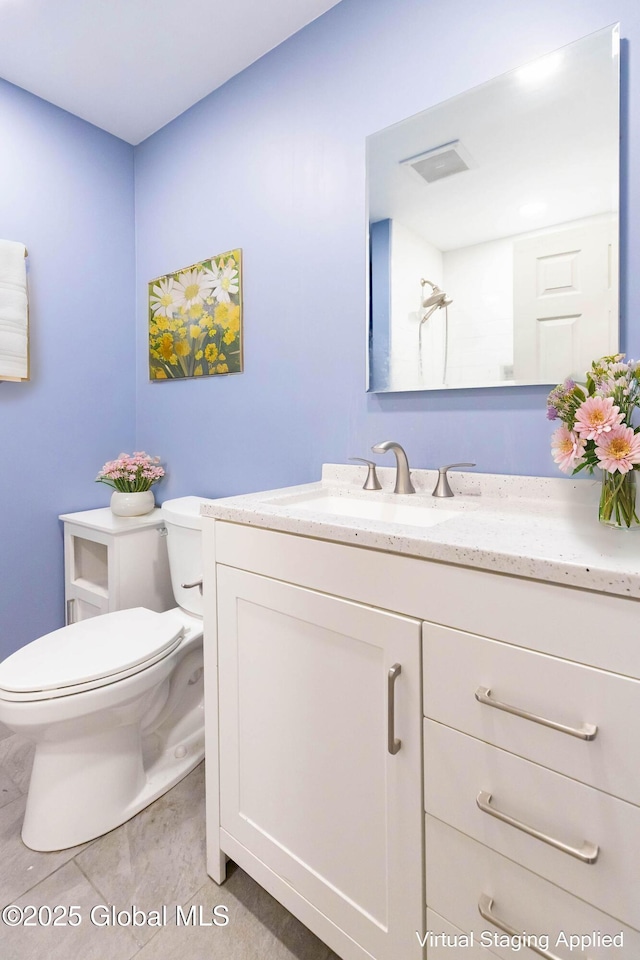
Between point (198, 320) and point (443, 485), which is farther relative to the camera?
point (198, 320)

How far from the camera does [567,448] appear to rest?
86 cm

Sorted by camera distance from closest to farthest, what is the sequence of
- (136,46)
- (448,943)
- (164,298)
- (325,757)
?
(448,943), (325,757), (136,46), (164,298)

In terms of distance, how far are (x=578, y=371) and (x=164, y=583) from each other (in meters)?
1.66

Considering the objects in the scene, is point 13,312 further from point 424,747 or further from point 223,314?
point 424,747

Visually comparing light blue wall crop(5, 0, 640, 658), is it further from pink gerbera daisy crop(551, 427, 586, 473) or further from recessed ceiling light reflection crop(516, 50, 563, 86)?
pink gerbera daisy crop(551, 427, 586, 473)

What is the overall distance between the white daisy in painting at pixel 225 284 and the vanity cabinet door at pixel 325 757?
A: 1172 mm

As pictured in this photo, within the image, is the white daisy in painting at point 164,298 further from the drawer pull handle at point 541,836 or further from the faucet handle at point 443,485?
the drawer pull handle at point 541,836

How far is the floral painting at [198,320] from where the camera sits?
5.95 feet

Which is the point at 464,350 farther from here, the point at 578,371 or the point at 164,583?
the point at 164,583

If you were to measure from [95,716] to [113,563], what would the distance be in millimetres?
662

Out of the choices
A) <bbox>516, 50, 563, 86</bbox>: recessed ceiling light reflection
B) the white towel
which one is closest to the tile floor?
the white towel

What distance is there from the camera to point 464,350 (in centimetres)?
127

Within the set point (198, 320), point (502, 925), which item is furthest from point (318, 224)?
point (502, 925)

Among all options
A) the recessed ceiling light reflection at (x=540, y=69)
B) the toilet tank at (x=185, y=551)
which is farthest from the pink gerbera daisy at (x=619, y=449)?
the toilet tank at (x=185, y=551)
